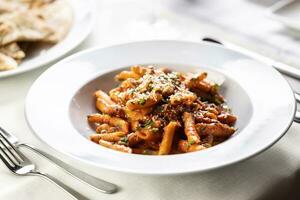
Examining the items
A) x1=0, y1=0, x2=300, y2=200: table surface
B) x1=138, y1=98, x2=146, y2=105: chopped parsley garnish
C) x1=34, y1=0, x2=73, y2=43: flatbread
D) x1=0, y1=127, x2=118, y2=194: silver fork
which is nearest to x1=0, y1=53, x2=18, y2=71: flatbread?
x1=34, y1=0, x2=73, y2=43: flatbread

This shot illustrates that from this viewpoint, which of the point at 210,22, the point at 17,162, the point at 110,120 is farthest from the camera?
the point at 210,22

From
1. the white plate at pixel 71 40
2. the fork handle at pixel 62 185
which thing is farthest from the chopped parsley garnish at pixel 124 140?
the white plate at pixel 71 40

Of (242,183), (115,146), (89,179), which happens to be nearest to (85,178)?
(89,179)

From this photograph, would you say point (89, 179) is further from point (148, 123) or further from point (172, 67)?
point (172, 67)

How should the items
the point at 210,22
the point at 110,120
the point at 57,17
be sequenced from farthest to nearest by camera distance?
the point at 210,22 < the point at 57,17 < the point at 110,120

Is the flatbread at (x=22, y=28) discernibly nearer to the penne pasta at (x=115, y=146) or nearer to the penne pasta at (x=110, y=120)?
the penne pasta at (x=110, y=120)

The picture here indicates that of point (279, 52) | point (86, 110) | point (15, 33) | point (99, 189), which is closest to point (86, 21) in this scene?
point (15, 33)

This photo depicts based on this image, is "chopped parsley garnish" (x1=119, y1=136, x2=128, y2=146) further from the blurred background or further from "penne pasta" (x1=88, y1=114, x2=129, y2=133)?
the blurred background

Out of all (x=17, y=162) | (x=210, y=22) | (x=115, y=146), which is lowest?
(x=17, y=162)

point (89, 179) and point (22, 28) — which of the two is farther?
point (22, 28)
